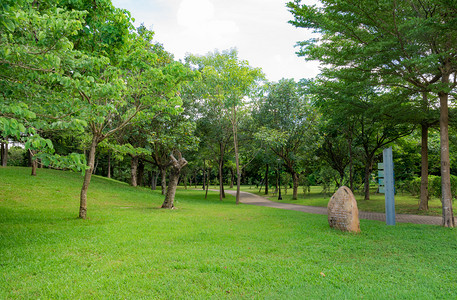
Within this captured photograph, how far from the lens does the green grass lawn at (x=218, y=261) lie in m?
3.87

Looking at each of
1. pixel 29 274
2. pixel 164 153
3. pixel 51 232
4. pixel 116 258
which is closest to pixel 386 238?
pixel 116 258

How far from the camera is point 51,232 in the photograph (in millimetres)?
7254

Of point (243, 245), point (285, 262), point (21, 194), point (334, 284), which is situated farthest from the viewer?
point (21, 194)

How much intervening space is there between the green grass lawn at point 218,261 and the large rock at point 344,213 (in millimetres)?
363

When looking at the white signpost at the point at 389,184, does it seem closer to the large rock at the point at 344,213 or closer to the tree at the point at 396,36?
the tree at the point at 396,36

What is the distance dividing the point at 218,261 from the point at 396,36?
354 inches

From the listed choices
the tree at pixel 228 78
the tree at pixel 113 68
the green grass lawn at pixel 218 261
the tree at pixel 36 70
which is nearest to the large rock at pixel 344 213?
the green grass lawn at pixel 218 261

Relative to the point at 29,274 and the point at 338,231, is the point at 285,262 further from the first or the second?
the point at 29,274

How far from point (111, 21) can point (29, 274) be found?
271 inches

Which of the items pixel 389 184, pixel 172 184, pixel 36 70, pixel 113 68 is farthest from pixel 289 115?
pixel 36 70

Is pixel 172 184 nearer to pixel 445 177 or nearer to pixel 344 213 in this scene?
pixel 344 213

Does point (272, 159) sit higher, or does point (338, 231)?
point (272, 159)

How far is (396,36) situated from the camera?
888 cm

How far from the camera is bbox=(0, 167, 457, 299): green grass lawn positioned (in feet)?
12.7
